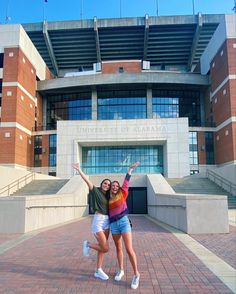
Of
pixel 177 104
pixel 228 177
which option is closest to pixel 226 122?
pixel 177 104

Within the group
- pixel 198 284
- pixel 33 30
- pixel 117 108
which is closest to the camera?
pixel 198 284

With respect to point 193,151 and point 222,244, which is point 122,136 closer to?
point 193,151

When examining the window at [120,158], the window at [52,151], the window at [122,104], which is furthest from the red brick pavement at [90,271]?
the window at [122,104]

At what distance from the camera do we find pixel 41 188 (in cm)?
2477

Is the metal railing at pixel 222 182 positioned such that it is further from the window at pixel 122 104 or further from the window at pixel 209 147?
the window at pixel 122 104

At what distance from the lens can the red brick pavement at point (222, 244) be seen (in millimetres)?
7020

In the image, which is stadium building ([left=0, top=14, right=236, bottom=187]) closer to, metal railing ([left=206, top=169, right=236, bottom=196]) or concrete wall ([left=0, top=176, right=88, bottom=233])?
metal railing ([left=206, top=169, right=236, bottom=196])

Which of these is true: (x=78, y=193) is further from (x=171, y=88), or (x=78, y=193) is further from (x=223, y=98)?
(x=171, y=88)

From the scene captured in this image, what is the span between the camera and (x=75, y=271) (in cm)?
589

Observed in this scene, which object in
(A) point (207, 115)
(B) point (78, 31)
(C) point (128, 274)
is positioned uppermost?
(B) point (78, 31)

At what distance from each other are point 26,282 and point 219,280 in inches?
122

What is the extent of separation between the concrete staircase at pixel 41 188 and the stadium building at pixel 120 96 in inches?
440

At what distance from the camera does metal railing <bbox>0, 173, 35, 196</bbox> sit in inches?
916

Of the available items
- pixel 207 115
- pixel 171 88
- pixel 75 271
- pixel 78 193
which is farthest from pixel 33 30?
pixel 75 271
